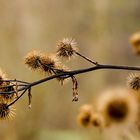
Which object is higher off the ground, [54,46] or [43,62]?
[54,46]

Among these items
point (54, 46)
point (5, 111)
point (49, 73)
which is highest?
point (54, 46)

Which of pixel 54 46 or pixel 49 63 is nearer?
pixel 49 63

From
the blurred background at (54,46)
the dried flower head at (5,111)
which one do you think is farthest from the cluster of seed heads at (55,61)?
the blurred background at (54,46)

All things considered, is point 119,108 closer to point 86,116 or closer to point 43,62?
point 43,62

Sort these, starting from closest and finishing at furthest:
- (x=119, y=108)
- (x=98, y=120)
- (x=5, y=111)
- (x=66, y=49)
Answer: (x=5, y=111), (x=66, y=49), (x=119, y=108), (x=98, y=120)

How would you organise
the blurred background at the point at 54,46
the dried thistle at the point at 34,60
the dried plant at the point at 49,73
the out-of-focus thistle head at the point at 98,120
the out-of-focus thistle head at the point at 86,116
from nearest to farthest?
the dried plant at the point at 49,73 < the dried thistle at the point at 34,60 < the out-of-focus thistle head at the point at 98,120 < the out-of-focus thistle head at the point at 86,116 < the blurred background at the point at 54,46

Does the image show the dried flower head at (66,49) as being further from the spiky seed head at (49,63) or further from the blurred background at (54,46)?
the blurred background at (54,46)

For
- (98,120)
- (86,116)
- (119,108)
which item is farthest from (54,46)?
(119,108)
